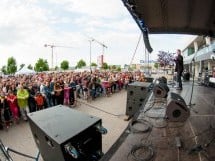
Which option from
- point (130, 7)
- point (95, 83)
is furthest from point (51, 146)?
point (95, 83)

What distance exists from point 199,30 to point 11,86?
28.6 ft

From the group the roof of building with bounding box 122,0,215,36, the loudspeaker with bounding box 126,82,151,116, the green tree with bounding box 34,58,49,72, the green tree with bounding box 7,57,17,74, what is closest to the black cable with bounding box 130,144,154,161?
the roof of building with bounding box 122,0,215,36

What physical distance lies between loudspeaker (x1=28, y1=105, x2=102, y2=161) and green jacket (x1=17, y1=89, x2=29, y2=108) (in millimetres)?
6404

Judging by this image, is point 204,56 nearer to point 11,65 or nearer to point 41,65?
point 41,65

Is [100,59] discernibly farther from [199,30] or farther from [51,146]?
[51,146]

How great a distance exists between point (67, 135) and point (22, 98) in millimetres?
7450

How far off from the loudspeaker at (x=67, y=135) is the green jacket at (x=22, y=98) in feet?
21.0

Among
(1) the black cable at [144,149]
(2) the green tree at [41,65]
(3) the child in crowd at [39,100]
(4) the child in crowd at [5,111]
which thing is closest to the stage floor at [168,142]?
(1) the black cable at [144,149]

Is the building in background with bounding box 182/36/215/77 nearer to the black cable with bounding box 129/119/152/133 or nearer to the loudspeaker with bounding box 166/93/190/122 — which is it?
the black cable with bounding box 129/119/152/133

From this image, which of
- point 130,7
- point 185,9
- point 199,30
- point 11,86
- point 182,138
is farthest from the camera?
point 11,86

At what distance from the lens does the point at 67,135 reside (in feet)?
10.2

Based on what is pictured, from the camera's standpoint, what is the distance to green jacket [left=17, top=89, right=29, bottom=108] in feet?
32.4

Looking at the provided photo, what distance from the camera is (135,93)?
9758 mm

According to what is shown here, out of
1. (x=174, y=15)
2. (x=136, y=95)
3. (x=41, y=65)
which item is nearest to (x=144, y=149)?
(x=174, y=15)
